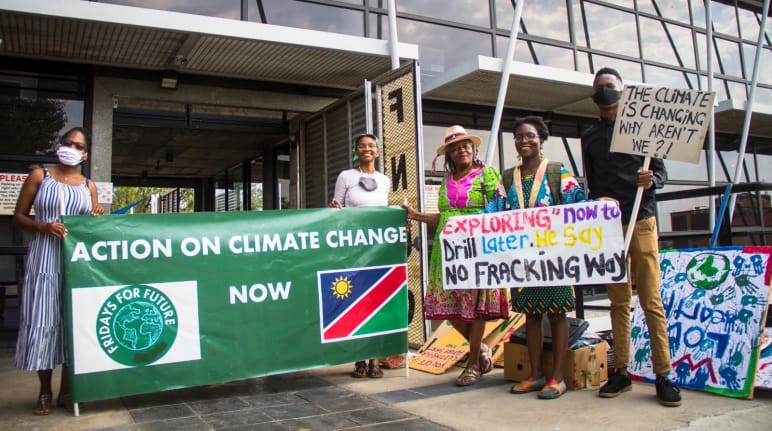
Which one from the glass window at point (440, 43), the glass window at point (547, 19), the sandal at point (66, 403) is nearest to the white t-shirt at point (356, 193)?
the sandal at point (66, 403)

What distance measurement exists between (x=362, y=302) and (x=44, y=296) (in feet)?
6.84

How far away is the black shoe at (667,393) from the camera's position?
11.4ft

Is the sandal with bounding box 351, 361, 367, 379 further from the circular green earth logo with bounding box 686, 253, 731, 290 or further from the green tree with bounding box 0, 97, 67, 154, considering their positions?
the green tree with bounding box 0, 97, 67, 154

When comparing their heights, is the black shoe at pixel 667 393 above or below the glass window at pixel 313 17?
below

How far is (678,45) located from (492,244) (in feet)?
29.3

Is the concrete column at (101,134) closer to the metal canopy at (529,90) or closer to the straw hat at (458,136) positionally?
the metal canopy at (529,90)

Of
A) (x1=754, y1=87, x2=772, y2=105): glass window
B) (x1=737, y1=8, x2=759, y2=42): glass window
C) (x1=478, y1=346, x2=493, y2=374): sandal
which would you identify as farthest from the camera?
(x1=754, y1=87, x2=772, y2=105): glass window

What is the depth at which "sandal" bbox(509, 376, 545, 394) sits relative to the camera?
3.95m

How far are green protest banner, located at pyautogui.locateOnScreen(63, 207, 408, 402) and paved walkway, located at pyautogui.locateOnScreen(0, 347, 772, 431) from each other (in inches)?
7.8

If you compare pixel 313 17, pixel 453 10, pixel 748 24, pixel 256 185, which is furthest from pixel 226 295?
pixel 748 24

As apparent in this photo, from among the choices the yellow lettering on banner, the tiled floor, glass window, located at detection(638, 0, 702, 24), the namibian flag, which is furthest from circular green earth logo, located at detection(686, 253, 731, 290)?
glass window, located at detection(638, 0, 702, 24)

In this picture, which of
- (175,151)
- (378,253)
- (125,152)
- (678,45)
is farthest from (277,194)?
(678,45)

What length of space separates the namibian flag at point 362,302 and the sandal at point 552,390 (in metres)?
1.20

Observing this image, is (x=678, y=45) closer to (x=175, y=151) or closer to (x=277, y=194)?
(x=277, y=194)
